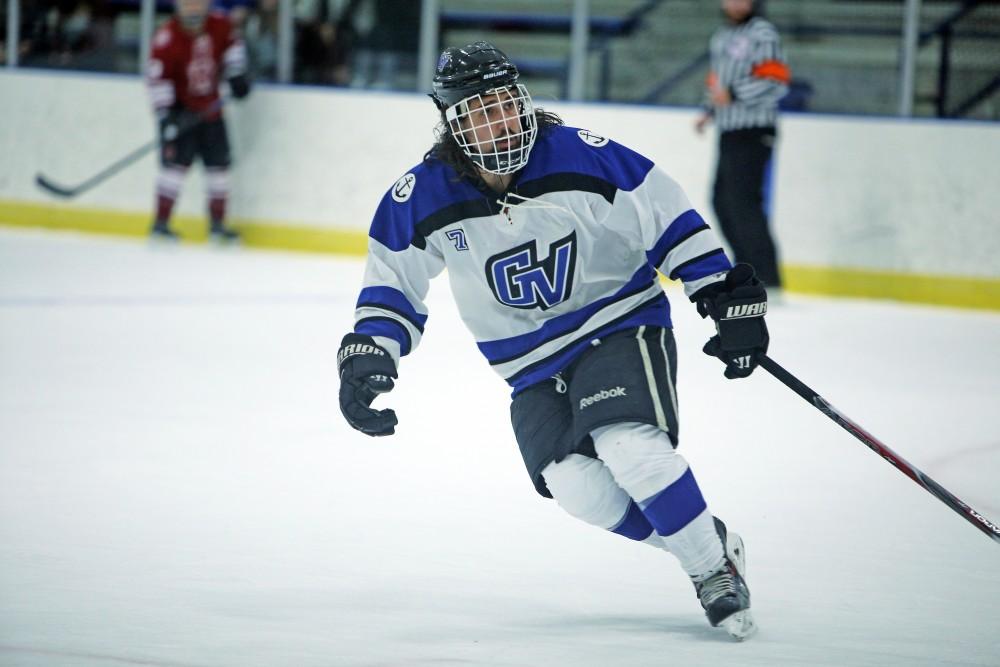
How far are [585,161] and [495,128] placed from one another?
17cm

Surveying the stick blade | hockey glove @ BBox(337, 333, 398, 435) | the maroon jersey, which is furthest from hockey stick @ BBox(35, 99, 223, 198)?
hockey glove @ BBox(337, 333, 398, 435)

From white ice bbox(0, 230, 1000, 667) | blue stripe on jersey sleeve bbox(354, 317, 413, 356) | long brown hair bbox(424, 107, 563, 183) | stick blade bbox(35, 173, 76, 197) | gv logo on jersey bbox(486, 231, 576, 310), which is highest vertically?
long brown hair bbox(424, 107, 563, 183)

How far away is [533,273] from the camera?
242cm

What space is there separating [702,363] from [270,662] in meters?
3.20

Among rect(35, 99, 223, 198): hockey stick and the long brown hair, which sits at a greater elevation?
the long brown hair

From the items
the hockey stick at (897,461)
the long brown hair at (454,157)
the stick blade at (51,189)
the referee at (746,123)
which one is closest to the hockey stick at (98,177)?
the stick blade at (51,189)

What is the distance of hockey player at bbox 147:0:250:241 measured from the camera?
7898 mm

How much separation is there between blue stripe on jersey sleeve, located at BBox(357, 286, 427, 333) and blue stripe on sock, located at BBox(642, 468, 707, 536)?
0.51 meters

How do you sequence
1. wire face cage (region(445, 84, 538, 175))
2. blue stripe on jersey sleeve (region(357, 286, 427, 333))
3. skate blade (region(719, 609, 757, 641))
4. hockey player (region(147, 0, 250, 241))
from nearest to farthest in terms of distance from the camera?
1. skate blade (region(719, 609, 757, 641))
2. wire face cage (region(445, 84, 538, 175))
3. blue stripe on jersey sleeve (region(357, 286, 427, 333))
4. hockey player (region(147, 0, 250, 241))

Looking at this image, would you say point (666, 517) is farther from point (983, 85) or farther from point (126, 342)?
point (983, 85)

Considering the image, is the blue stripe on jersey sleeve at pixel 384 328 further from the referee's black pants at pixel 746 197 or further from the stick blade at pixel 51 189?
the stick blade at pixel 51 189

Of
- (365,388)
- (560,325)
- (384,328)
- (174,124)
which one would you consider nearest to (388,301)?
(384,328)

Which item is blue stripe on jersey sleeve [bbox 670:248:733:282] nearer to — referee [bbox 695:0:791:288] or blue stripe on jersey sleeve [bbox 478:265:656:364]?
blue stripe on jersey sleeve [bbox 478:265:656:364]

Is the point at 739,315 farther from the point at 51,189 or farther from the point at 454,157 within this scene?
the point at 51,189
